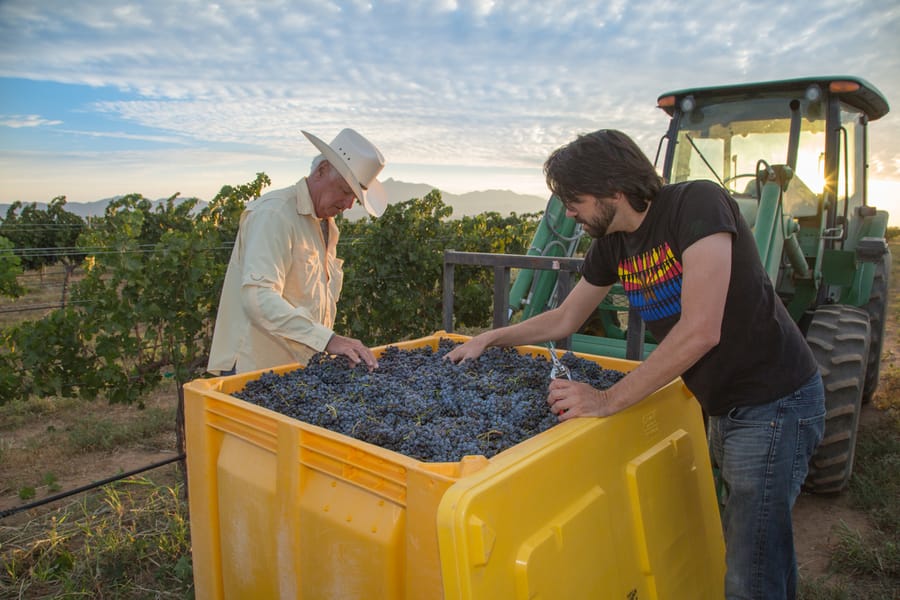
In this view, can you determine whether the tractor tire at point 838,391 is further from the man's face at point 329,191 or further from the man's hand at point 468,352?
the man's face at point 329,191

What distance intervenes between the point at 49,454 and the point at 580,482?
5026 millimetres

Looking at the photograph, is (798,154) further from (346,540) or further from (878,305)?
(346,540)

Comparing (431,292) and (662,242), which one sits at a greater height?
(662,242)

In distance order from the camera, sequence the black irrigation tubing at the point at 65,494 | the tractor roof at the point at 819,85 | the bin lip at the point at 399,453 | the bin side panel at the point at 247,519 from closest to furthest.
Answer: the bin lip at the point at 399,453 → the bin side panel at the point at 247,519 → the black irrigation tubing at the point at 65,494 → the tractor roof at the point at 819,85

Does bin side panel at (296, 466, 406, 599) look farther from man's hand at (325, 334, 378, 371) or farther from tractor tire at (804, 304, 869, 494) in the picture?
tractor tire at (804, 304, 869, 494)

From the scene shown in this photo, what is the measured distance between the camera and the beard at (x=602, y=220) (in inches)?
76.2

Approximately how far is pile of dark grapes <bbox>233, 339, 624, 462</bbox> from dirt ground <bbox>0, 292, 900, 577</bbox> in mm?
2218

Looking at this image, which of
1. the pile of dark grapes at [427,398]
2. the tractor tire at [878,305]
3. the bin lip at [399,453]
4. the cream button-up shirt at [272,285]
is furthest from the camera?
the tractor tire at [878,305]

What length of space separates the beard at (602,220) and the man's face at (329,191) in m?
1.24

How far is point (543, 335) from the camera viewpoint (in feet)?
8.21

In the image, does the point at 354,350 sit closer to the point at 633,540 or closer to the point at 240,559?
the point at 240,559

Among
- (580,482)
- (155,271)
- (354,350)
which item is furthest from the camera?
(155,271)

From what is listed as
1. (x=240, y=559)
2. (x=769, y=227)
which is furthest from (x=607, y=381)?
(x=769, y=227)

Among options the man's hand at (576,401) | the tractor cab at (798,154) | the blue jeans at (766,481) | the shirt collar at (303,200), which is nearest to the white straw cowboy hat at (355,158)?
the shirt collar at (303,200)
